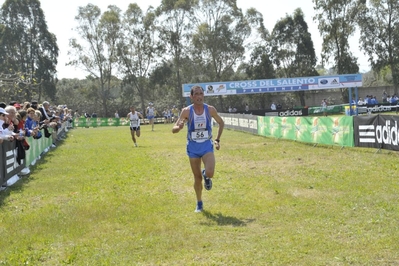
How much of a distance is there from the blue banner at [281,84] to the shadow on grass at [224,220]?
37087mm

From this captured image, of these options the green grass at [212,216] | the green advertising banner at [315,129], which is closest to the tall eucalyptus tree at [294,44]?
the green advertising banner at [315,129]

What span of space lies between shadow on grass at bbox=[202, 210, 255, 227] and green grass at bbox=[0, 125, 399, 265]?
0.02 metres

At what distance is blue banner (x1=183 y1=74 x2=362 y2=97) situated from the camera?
44844 millimetres

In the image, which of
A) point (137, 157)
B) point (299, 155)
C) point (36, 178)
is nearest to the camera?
point (36, 178)

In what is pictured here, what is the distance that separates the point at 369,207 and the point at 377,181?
105 inches

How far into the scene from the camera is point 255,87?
4581 centimetres

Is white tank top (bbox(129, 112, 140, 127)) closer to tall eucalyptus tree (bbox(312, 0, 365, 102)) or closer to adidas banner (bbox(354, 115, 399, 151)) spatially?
adidas banner (bbox(354, 115, 399, 151))

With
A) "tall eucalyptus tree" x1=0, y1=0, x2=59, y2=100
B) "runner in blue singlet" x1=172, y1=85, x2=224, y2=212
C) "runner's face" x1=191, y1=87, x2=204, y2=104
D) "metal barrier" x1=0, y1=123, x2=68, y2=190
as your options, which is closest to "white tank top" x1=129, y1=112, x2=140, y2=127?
"metal barrier" x1=0, y1=123, x2=68, y2=190

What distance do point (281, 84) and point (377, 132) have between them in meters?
30.8

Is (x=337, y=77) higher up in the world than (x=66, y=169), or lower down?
higher up

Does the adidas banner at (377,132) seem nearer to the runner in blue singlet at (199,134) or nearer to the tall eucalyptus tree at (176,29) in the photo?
the runner in blue singlet at (199,134)

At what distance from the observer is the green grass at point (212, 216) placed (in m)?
5.73

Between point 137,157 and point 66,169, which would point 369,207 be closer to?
point 66,169

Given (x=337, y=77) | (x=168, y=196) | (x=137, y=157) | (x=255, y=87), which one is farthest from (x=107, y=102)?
(x=168, y=196)
